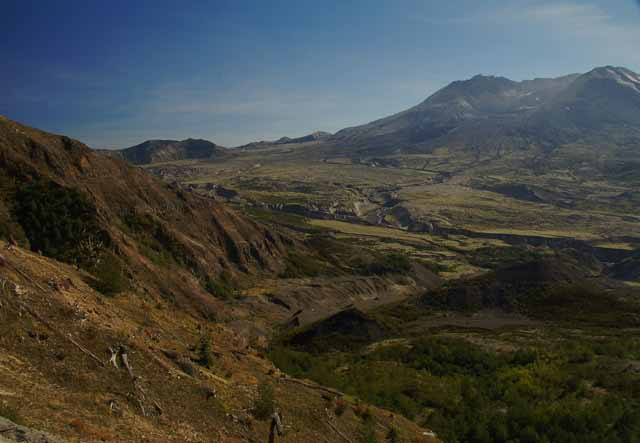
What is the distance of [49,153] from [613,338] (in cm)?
6394

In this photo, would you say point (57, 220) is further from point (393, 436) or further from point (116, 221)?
point (393, 436)

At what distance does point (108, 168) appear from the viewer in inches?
2504

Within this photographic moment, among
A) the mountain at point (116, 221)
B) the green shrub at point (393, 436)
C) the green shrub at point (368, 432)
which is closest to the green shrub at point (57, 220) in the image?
the mountain at point (116, 221)

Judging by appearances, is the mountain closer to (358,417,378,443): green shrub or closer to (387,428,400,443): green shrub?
(358,417,378,443): green shrub

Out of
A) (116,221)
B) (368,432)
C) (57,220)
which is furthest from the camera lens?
(116,221)

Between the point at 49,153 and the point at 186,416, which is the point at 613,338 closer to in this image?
the point at 186,416

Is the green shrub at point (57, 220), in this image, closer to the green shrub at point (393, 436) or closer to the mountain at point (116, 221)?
the mountain at point (116, 221)

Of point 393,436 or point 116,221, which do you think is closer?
point 393,436

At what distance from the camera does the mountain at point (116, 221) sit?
38.3m

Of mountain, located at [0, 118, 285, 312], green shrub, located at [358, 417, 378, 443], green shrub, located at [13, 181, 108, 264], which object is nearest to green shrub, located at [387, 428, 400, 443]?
green shrub, located at [358, 417, 378, 443]

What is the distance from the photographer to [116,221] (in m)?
53.4

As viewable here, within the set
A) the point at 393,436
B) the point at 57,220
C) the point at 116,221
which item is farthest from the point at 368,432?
the point at 116,221

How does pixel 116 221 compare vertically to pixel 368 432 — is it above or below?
above

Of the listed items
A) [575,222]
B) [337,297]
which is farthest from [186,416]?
[575,222]
